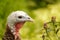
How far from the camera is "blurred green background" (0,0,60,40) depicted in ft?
21.2

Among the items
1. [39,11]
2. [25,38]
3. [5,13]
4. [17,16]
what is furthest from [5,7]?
[17,16]

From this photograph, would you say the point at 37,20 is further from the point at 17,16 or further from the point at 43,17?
the point at 17,16

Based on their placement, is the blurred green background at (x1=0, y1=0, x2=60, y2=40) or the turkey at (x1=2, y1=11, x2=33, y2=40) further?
the blurred green background at (x1=0, y1=0, x2=60, y2=40)

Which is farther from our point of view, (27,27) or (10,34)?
(27,27)

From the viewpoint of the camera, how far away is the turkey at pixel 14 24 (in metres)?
3.83

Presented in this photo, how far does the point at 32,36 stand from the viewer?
21.1ft

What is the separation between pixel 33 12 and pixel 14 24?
12.2 feet

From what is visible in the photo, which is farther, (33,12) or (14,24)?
(33,12)

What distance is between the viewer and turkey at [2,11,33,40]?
12.6ft

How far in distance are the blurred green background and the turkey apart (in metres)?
1.64

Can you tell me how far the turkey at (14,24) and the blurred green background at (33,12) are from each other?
1639 mm

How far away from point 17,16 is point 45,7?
4.43 m

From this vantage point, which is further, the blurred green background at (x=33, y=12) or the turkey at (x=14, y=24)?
the blurred green background at (x=33, y=12)

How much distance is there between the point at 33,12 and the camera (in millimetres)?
7559
